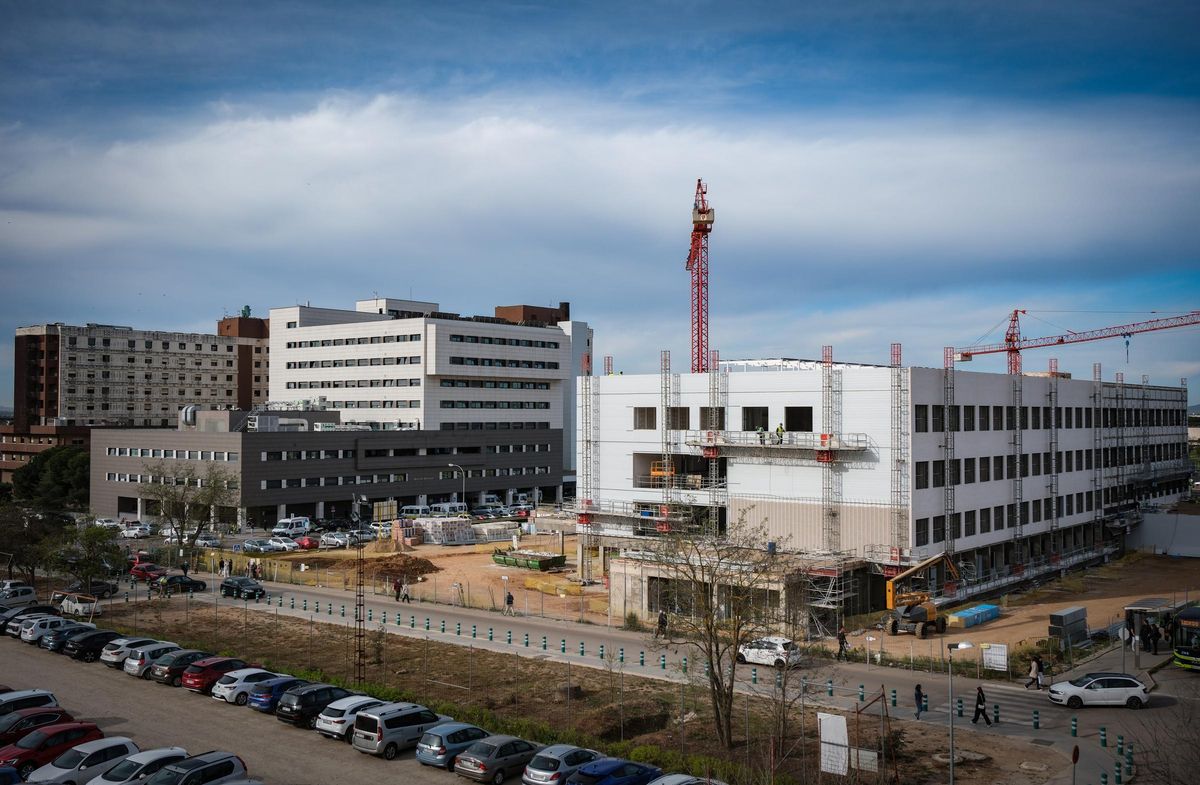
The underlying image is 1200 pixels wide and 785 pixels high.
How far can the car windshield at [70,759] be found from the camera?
79.6ft

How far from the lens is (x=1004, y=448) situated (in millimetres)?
60500

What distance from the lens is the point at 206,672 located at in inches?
1361

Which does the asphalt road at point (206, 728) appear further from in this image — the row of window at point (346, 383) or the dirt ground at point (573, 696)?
the row of window at point (346, 383)

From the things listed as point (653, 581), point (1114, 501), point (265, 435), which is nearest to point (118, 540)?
A: point (265, 435)

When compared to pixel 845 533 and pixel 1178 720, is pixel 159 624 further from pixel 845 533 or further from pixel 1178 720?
pixel 1178 720

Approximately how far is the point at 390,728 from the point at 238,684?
8540 millimetres

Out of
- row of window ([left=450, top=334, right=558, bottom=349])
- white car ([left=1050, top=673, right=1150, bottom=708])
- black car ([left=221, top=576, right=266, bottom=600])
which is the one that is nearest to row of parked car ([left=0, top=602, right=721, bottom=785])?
white car ([left=1050, top=673, right=1150, bottom=708])

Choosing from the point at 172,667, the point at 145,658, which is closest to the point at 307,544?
the point at 145,658

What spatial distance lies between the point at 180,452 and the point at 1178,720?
92976mm

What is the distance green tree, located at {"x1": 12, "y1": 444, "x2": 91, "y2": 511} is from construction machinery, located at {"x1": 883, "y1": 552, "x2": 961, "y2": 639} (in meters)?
95.7

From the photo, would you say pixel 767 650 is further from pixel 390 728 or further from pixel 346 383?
pixel 346 383

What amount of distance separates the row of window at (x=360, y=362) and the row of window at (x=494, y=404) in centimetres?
674

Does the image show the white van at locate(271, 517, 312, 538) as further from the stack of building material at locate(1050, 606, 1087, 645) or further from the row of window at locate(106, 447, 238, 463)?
the stack of building material at locate(1050, 606, 1087, 645)

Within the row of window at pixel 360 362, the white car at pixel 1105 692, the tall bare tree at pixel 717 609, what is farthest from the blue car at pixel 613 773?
the row of window at pixel 360 362
